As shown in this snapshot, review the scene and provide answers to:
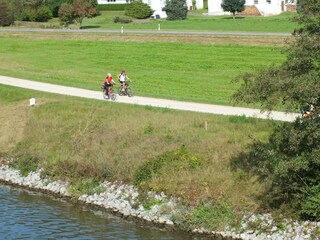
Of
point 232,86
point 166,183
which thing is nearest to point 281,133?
point 166,183

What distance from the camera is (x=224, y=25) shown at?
84.9m

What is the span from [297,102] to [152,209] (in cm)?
851

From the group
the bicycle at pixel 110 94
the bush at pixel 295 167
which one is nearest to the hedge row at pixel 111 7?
the bicycle at pixel 110 94

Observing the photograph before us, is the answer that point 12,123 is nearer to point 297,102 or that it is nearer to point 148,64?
point 148,64

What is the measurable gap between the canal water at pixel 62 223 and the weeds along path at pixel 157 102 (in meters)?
7.83

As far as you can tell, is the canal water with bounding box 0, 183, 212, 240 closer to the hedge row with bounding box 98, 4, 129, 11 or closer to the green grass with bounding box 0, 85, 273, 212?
the green grass with bounding box 0, 85, 273, 212

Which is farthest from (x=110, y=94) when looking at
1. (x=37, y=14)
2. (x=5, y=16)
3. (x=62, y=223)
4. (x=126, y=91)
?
(x=37, y=14)

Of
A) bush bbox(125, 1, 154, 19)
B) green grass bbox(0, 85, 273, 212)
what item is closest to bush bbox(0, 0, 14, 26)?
bush bbox(125, 1, 154, 19)

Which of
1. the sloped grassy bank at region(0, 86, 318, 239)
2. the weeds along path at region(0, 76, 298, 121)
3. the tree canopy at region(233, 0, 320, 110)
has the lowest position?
the sloped grassy bank at region(0, 86, 318, 239)

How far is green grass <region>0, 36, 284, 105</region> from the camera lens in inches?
2007

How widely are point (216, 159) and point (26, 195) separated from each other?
877cm

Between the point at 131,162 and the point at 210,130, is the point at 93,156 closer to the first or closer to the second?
the point at 131,162

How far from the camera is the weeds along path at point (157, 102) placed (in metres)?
38.7

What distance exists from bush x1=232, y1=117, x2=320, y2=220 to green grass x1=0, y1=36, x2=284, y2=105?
49.9ft
